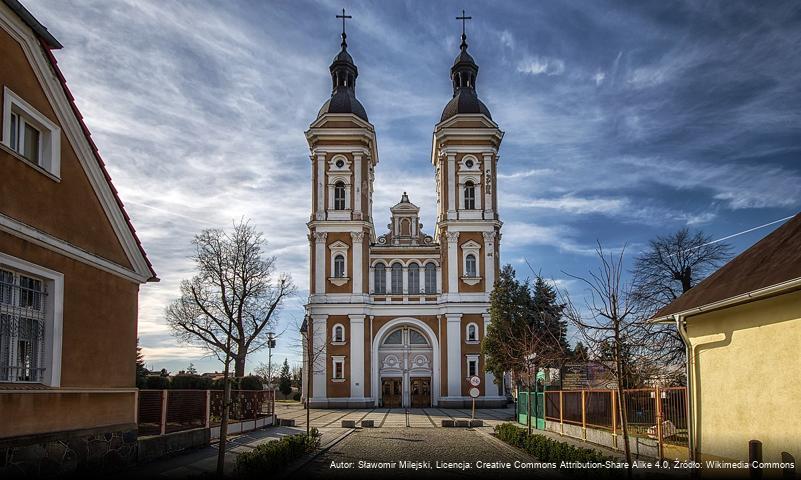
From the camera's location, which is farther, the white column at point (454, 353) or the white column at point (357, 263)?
the white column at point (357, 263)

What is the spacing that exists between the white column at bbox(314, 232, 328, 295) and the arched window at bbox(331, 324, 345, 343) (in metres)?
2.90

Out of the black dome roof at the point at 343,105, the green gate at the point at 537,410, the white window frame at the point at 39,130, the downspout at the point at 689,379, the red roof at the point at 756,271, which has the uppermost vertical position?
the black dome roof at the point at 343,105

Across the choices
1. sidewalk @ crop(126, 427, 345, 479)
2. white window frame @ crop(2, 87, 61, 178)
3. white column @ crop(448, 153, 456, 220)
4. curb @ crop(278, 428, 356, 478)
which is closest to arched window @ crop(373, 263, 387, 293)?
white column @ crop(448, 153, 456, 220)

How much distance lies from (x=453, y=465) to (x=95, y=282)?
8.91 meters

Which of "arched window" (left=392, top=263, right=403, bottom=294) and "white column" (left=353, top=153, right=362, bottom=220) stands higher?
"white column" (left=353, top=153, right=362, bottom=220)

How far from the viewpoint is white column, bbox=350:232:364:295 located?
55.7 m

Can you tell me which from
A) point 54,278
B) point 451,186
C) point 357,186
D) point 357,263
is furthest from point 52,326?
point 451,186

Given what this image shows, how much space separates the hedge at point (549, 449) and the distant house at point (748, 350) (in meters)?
2.05

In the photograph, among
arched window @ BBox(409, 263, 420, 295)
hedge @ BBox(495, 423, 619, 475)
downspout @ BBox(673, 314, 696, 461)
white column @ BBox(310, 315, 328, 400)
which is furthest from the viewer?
arched window @ BBox(409, 263, 420, 295)

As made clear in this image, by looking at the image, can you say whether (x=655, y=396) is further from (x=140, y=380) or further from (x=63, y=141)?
(x=140, y=380)

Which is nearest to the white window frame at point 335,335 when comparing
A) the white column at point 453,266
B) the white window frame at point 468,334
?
the white column at point 453,266

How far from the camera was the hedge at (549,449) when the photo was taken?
49.8 feet

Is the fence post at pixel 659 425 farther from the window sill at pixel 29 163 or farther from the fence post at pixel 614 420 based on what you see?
the window sill at pixel 29 163

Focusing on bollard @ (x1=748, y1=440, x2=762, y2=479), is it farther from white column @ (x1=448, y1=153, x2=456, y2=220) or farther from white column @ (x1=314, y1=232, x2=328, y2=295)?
white column @ (x1=448, y1=153, x2=456, y2=220)
